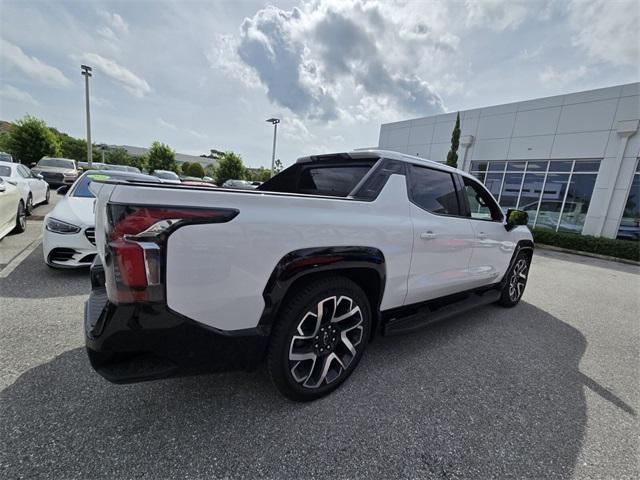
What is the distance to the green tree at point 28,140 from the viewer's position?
23.1 metres

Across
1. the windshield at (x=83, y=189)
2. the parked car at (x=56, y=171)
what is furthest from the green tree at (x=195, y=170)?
the windshield at (x=83, y=189)

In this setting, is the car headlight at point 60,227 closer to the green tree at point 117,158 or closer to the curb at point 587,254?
the curb at point 587,254

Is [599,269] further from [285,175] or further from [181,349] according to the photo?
[181,349]

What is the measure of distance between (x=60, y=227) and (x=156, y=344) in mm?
3487

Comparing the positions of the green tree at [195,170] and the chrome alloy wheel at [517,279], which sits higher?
the green tree at [195,170]

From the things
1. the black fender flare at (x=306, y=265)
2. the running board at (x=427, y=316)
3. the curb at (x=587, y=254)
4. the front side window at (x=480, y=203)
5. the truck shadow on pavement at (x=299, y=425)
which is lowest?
the truck shadow on pavement at (x=299, y=425)

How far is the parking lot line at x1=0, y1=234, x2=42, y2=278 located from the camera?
153 inches

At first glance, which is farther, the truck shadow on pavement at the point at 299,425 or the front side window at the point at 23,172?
the front side window at the point at 23,172

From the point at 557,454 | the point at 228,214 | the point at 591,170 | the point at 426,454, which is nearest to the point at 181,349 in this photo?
the point at 228,214

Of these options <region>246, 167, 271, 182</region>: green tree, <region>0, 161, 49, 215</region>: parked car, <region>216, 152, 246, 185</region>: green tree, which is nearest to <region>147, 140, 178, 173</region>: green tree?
<region>216, 152, 246, 185</region>: green tree

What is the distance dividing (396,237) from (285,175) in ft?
5.71

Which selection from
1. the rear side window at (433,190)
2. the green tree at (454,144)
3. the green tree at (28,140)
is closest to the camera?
the rear side window at (433,190)

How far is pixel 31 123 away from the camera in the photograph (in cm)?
2320

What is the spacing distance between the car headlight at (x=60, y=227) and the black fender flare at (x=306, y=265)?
11.5 feet
